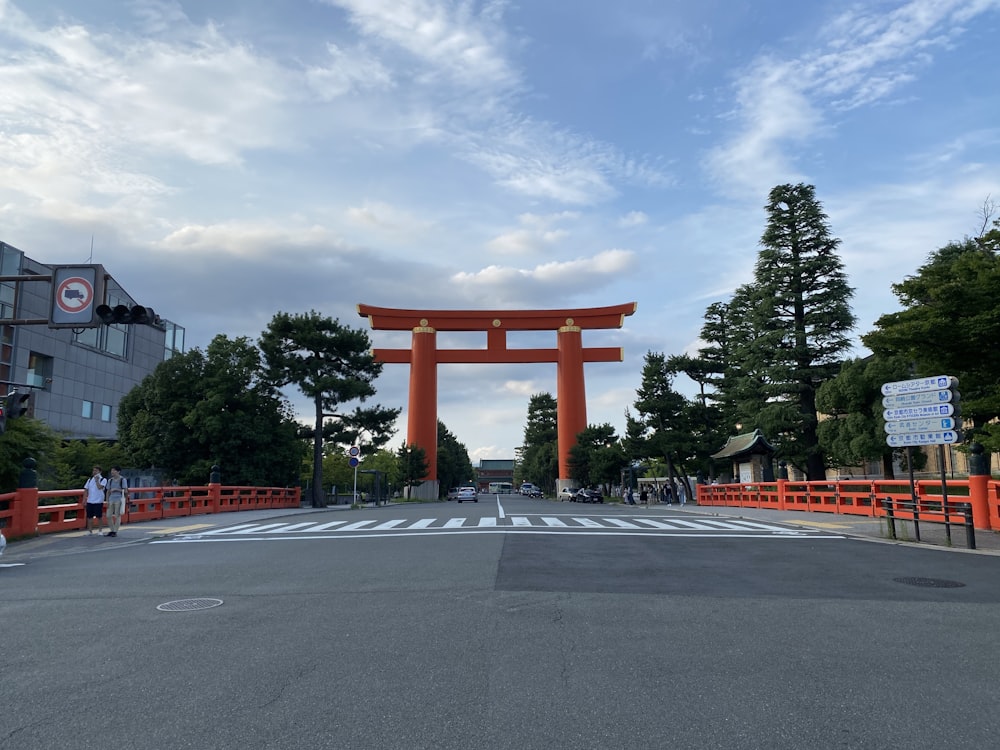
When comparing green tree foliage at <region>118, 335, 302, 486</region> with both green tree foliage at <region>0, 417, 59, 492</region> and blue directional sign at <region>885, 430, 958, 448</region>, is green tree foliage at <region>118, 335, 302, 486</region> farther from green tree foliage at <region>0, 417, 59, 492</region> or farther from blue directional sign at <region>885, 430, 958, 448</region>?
blue directional sign at <region>885, 430, 958, 448</region>

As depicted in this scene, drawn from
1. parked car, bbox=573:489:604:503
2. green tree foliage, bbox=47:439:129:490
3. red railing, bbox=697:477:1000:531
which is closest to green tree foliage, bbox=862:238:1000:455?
red railing, bbox=697:477:1000:531

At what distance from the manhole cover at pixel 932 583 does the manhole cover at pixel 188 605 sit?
821 centimetres

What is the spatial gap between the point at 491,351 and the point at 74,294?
160 ft

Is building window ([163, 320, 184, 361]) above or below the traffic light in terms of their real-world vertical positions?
above

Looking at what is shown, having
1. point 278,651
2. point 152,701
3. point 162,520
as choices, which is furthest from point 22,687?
point 162,520

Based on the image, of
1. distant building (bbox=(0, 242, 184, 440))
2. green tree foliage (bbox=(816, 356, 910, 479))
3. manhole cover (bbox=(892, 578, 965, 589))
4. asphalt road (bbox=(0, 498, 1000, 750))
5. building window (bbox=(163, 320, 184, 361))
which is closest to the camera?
Answer: asphalt road (bbox=(0, 498, 1000, 750))

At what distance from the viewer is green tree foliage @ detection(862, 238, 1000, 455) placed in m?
16.2

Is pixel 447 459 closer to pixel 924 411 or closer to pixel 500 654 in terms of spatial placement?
pixel 924 411

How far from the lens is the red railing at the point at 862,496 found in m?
16.3

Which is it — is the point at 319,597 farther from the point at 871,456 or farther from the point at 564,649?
the point at 871,456

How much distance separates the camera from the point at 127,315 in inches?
516

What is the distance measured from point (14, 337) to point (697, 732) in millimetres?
56071

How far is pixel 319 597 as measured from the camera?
7762 millimetres

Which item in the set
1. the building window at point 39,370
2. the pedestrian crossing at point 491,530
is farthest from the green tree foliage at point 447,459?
the pedestrian crossing at point 491,530
